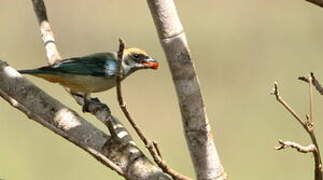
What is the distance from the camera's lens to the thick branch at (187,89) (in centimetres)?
129

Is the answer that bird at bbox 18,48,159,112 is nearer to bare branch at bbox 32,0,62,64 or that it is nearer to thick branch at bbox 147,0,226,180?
bare branch at bbox 32,0,62,64

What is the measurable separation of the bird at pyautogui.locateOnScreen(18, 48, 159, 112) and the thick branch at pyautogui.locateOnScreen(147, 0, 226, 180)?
134cm

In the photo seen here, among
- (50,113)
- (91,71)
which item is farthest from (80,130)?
(91,71)

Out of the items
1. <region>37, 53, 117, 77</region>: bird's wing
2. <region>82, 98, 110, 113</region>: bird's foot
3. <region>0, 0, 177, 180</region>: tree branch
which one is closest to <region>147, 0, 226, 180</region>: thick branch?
<region>0, 0, 177, 180</region>: tree branch

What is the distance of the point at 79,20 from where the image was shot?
9273 mm

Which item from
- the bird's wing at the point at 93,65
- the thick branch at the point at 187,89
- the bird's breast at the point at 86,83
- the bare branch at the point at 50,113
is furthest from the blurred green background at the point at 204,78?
the thick branch at the point at 187,89

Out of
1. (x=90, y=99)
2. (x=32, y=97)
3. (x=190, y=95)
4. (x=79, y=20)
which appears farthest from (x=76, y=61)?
(x=79, y=20)

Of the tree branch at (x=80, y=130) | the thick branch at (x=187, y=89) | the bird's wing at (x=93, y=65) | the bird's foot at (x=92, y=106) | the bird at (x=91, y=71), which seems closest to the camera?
the thick branch at (x=187, y=89)

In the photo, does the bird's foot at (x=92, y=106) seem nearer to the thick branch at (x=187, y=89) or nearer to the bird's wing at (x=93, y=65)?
the bird's wing at (x=93, y=65)

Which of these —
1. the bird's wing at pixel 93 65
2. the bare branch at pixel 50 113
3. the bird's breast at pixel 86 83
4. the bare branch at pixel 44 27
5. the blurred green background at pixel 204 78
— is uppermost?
the bare branch at pixel 44 27

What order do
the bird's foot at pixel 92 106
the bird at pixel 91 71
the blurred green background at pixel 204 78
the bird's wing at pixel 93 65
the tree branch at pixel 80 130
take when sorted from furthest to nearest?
the blurred green background at pixel 204 78, the bird's wing at pixel 93 65, the bird at pixel 91 71, the bird's foot at pixel 92 106, the tree branch at pixel 80 130

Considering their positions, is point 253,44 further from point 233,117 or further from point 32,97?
point 32,97

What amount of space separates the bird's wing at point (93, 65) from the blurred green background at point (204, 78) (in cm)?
220

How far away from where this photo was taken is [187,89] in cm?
131
